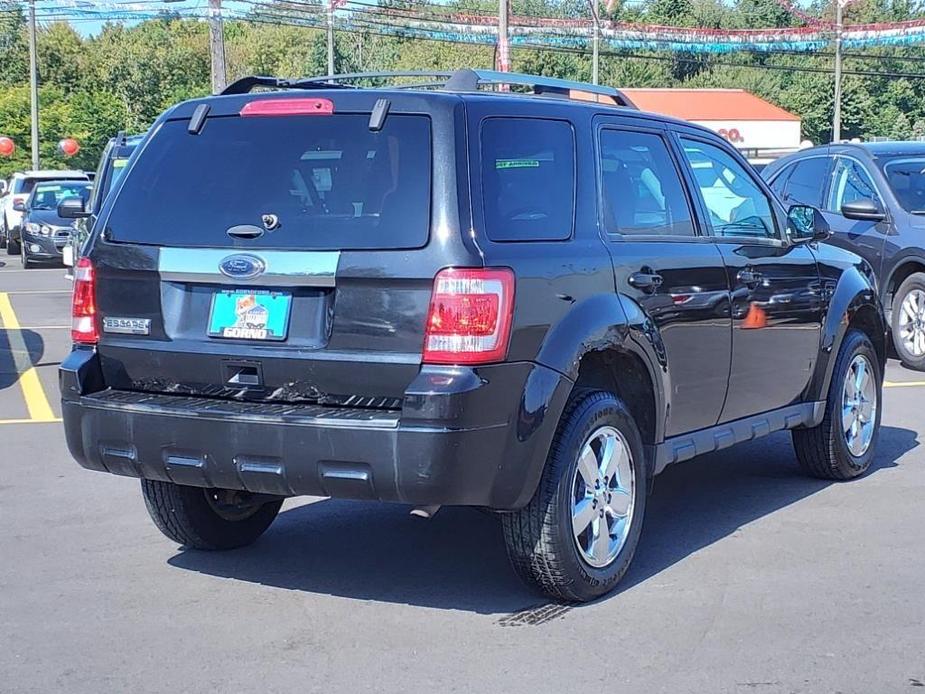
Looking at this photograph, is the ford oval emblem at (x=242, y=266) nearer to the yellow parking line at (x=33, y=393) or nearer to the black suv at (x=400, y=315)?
the black suv at (x=400, y=315)

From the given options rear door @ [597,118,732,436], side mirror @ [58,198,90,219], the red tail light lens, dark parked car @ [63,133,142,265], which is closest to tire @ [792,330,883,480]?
rear door @ [597,118,732,436]

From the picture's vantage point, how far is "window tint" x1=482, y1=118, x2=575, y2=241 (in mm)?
4801

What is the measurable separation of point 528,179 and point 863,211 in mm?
6488

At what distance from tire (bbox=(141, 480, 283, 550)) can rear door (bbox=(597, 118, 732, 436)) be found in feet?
6.02

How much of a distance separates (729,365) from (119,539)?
2.88m

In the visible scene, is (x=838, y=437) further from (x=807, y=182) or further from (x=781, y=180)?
(x=781, y=180)

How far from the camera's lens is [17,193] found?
93.4ft

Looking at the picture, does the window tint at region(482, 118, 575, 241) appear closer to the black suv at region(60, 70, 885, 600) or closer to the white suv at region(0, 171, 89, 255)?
the black suv at region(60, 70, 885, 600)

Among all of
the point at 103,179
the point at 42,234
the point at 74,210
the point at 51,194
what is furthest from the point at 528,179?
the point at 51,194

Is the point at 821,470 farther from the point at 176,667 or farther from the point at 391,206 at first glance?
the point at 176,667

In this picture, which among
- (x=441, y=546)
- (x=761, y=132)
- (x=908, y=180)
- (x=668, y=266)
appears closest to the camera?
(x=668, y=266)

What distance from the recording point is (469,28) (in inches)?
2083

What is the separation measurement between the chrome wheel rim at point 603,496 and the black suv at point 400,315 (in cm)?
1

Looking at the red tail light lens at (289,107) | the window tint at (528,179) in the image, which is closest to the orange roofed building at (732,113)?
the window tint at (528,179)
